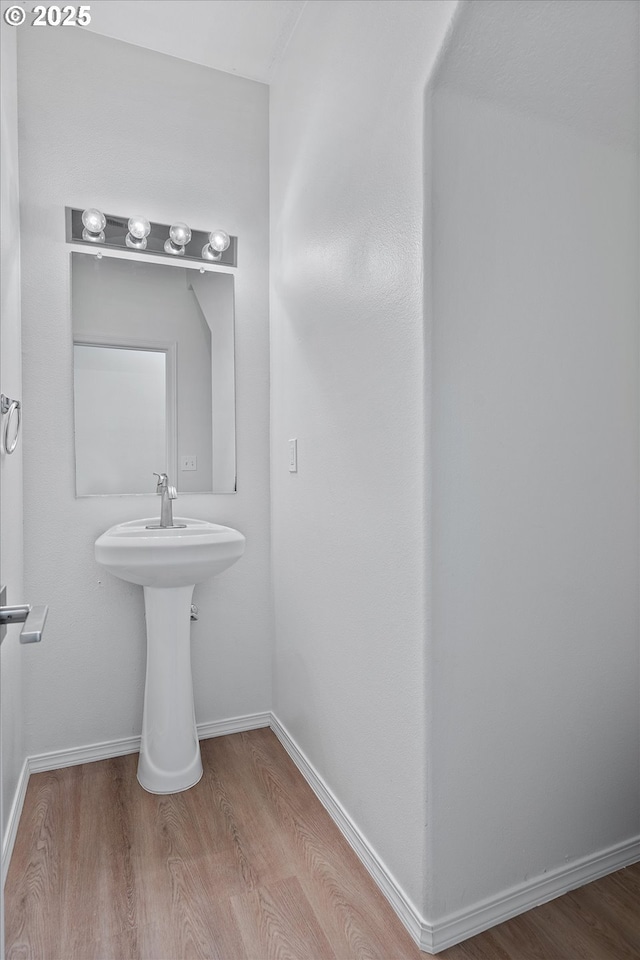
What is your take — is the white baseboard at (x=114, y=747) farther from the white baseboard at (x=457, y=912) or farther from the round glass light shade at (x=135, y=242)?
the round glass light shade at (x=135, y=242)

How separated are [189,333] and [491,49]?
135cm

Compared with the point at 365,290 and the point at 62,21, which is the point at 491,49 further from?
the point at 62,21

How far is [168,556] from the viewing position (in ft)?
5.27

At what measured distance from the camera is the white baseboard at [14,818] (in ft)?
4.61

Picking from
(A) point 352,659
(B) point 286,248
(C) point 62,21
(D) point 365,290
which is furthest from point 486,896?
(C) point 62,21

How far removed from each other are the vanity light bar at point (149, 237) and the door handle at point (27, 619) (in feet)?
5.11

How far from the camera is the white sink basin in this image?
5.26ft

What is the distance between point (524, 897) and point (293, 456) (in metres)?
1.38

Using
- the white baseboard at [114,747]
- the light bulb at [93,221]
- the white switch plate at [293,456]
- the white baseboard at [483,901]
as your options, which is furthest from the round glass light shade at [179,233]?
the white baseboard at [483,901]

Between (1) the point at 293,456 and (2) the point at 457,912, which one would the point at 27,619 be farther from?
(1) the point at 293,456

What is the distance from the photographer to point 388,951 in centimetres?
119

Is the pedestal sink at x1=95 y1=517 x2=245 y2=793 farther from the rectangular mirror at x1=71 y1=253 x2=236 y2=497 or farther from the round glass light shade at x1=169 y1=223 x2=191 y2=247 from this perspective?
the round glass light shade at x1=169 y1=223 x2=191 y2=247

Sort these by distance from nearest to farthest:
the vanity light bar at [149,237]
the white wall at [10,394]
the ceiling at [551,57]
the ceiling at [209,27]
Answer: the ceiling at [551,57], the white wall at [10,394], the ceiling at [209,27], the vanity light bar at [149,237]

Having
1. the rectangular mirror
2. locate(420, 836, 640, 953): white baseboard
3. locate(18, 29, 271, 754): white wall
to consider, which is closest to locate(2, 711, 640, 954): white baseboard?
locate(420, 836, 640, 953): white baseboard
